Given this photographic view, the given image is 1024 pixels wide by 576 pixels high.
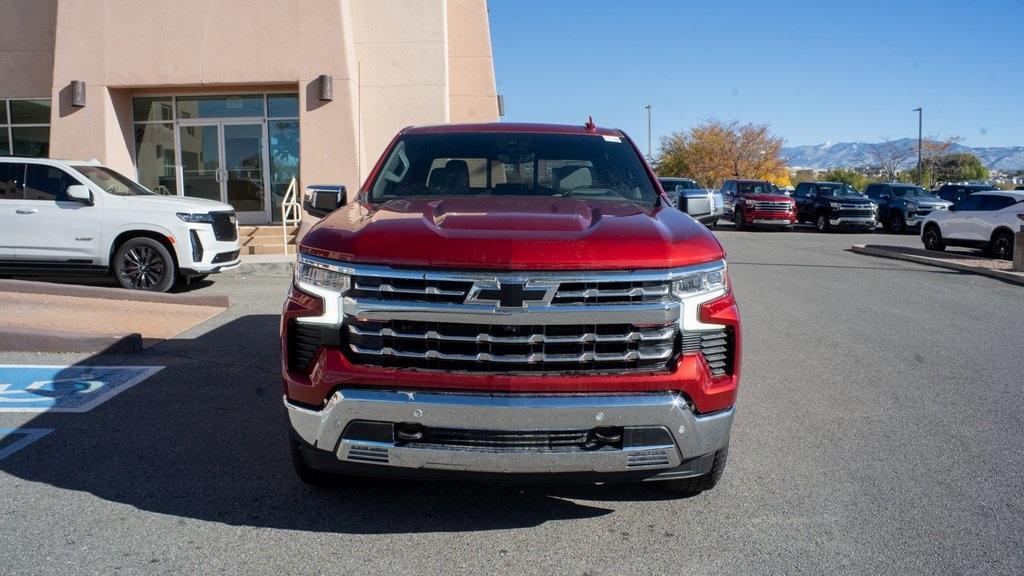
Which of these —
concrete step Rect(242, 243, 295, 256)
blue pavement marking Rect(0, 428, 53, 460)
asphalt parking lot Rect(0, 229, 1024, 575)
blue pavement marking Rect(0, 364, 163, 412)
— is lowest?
asphalt parking lot Rect(0, 229, 1024, 575)

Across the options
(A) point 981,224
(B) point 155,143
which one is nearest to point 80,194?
(B) point 155,143

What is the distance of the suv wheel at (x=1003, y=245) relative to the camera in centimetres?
1873

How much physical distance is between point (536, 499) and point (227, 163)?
17860 millimetres

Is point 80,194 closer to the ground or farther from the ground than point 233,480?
farther from the ground

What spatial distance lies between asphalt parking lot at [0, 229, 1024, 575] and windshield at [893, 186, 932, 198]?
25504mm

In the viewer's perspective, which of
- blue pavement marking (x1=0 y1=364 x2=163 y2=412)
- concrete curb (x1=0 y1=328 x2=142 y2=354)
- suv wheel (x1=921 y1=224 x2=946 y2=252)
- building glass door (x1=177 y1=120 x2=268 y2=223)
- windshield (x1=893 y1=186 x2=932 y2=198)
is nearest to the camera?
blue pavement marking (x1=0 y1=364 x2=163 y2=412)

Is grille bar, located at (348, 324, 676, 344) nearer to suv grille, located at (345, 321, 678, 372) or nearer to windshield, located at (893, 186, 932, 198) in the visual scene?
suv grille, located at (345, 321, 678, 372)

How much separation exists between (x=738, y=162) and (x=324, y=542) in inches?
2456

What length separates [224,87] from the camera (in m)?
19.7

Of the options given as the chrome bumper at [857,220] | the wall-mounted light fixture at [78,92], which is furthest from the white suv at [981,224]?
the wall-mounted light fixture at [78,92]

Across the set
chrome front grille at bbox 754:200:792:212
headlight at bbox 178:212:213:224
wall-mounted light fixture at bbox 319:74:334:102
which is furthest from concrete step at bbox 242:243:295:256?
chrome front grille at bbox 754:200:792:212

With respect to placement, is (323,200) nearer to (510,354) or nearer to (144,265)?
(510,354)

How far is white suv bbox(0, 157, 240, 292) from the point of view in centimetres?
1178

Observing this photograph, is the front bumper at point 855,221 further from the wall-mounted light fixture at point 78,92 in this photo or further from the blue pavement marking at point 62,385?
the blue pavement marking at point 62,385
